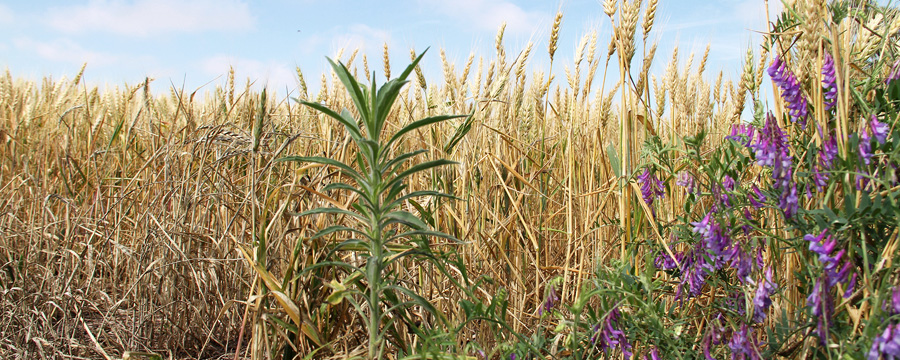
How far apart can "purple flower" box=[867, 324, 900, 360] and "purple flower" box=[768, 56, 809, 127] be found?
0.48 m

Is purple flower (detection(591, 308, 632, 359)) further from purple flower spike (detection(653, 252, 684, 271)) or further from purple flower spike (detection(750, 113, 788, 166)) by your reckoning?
purple flower spike (detection(750, 113, 788, 166))

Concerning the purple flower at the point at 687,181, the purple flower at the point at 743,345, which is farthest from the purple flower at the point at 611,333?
the purple flower at the point at 687,181

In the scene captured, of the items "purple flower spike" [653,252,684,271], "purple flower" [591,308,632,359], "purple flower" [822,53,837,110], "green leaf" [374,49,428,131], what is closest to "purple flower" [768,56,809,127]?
"purple flower" [822,53,837,110]

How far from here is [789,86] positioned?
1.08m

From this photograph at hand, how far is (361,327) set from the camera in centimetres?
150

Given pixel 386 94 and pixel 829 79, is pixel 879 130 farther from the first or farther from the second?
pixel 386 94

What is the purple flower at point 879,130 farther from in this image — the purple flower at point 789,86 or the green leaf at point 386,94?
the green leaf at point 386,94

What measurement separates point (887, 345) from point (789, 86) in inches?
20.0

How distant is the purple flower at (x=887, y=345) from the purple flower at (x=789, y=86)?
1.57ft

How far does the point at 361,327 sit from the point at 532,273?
62 cm

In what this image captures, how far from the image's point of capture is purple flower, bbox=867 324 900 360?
761 millimetres

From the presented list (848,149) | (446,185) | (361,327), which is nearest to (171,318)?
(361,327)

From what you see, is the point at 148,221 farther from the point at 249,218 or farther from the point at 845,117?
the point at 845,117

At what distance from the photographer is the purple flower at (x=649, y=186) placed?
1.40m
